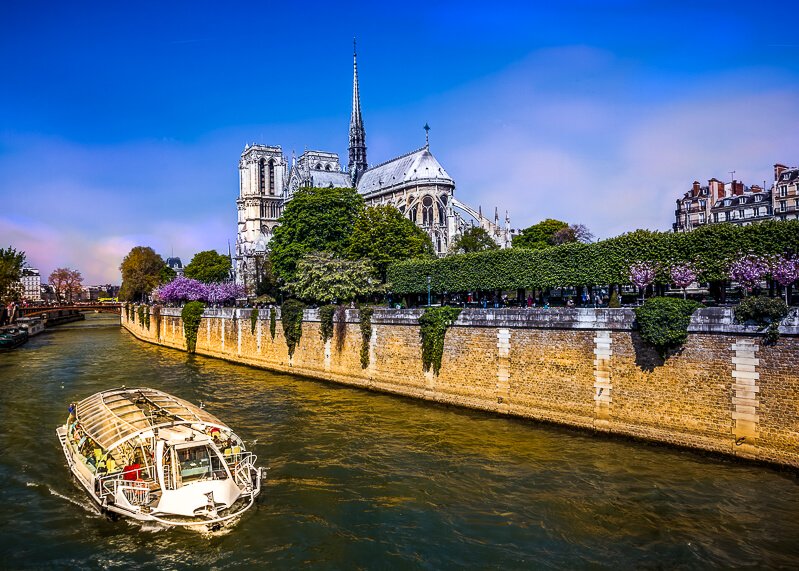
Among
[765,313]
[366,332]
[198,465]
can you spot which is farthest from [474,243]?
[198,465]

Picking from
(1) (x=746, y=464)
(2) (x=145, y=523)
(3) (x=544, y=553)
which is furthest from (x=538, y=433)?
(2) (x=145, y=523)

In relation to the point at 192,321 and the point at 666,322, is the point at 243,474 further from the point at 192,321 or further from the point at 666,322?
the point at 192,321

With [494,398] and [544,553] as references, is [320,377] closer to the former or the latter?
[494,398]

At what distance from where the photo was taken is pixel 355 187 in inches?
3787

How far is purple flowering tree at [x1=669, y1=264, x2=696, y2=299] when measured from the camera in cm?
2272

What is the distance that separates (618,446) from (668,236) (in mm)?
10030

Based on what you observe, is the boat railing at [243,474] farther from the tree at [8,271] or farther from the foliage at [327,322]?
the tree at [8,271]

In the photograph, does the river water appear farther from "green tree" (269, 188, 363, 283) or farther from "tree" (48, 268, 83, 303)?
"tree" (48, 268, 83, 303)

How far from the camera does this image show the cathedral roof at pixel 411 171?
8556 cm

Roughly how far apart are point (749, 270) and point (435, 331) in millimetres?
11329

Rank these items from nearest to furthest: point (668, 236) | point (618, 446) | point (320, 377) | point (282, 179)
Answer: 1. point (618, 446)
2. point (668, 236)
3. point (320, 377)
4. point (282, 179)

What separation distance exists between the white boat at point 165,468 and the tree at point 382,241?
25.2 meters

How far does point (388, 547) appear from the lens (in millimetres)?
11984

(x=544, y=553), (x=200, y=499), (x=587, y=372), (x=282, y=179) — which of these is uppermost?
(x=282, y=179)
